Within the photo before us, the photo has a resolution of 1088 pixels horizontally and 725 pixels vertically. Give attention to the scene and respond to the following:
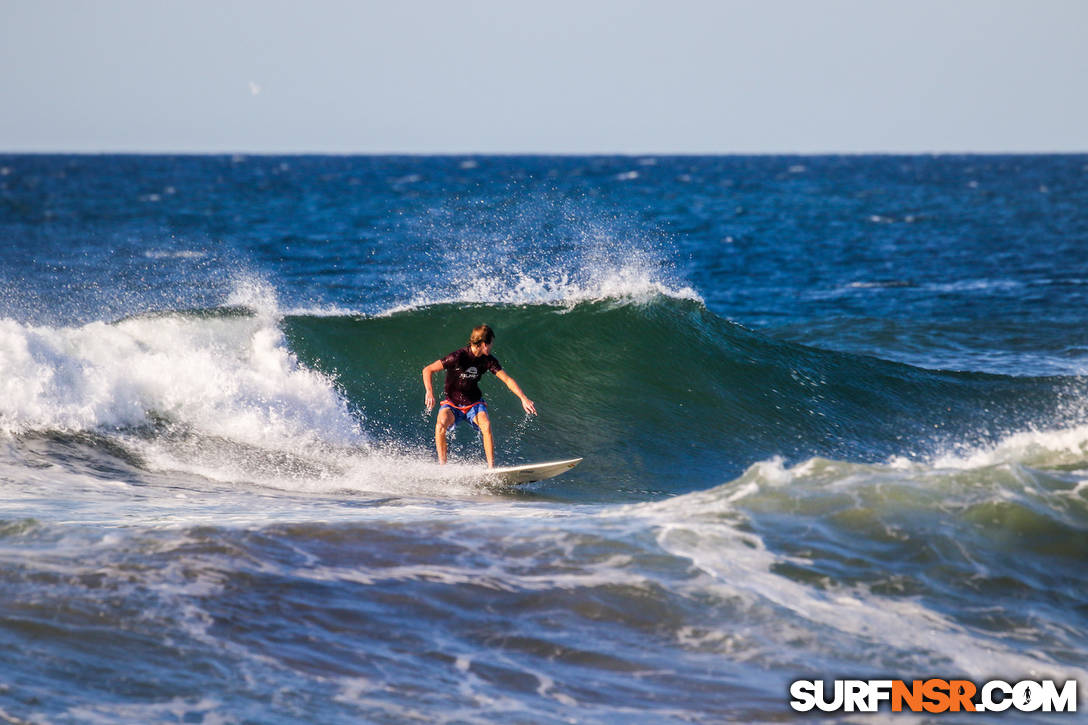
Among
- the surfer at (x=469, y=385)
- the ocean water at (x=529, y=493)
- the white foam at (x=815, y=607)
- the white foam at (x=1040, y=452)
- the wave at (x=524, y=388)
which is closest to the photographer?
the ocean water at (x=529, y=493)

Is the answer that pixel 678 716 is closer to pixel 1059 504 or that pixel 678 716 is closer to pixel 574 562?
pixel 574 562

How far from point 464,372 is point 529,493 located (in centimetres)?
130

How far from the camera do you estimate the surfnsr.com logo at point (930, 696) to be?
18.4 feet

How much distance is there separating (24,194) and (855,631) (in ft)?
179

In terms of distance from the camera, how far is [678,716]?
5.42 m

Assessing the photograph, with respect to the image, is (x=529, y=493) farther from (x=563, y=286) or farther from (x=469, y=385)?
(x=563, y=286)

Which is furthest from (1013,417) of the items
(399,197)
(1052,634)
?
(399,197)

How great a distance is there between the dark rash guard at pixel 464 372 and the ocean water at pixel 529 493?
77 centimetres

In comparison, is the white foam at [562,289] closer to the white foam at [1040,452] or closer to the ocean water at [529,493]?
the ocean water at [529,493]

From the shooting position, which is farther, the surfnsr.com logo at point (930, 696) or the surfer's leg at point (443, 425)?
the surfer's leg at point (443, 425)

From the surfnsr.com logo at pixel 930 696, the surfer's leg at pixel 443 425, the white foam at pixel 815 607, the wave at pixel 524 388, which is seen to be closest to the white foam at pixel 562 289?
the wave at pixel 524 388

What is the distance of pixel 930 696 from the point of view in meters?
5.73

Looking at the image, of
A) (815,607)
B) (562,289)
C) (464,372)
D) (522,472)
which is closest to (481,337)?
(464,372)

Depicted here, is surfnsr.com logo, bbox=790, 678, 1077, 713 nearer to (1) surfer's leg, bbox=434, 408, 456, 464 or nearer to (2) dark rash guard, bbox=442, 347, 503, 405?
(2) dark rash guard, bbox=442, 347, 503, 405
